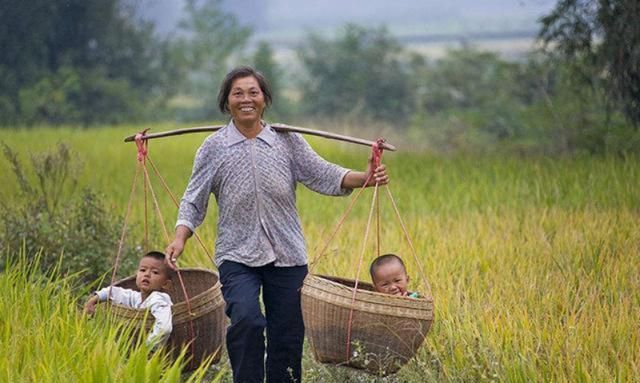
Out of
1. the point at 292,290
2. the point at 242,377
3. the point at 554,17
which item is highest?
the point at 554,17

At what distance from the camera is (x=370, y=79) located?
106 ft

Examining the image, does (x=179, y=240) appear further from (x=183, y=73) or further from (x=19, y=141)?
(x=183, y=73)

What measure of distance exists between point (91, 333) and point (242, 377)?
0.61 metres

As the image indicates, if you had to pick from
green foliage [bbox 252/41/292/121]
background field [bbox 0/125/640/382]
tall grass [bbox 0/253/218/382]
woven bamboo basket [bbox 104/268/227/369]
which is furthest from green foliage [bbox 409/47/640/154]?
tall grass [bbox 0/253/218/382]

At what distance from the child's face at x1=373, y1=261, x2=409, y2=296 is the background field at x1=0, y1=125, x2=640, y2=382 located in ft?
1.10

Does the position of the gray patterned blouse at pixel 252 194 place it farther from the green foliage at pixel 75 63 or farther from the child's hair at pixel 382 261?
the green foliage at pixel 75 63

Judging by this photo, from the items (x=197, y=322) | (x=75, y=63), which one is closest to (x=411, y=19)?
(x=75, y=63)

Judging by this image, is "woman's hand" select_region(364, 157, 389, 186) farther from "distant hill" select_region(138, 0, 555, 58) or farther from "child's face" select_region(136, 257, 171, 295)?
"distant hill" select_region(138, 0, 555, 58)

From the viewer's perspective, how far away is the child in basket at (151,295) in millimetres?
4652

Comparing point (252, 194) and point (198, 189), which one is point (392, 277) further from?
point (198, 189)

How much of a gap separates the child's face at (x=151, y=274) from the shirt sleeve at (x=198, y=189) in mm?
249

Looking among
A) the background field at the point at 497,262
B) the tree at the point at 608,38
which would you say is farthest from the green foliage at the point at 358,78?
the background field at the point at 497,262

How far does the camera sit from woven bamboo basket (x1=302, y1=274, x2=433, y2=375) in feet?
13.8

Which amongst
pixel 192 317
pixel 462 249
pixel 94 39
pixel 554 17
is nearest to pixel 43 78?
pixel 94 39
